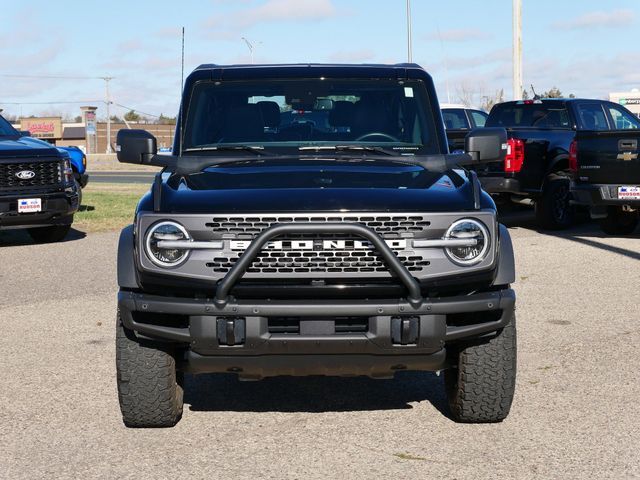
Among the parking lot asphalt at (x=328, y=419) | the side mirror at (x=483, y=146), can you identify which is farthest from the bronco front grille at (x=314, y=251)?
the side mirror at (x=483, y=146)

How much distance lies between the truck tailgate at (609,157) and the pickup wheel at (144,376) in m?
9.48

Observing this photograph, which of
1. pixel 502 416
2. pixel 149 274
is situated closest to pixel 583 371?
pixel 502 416

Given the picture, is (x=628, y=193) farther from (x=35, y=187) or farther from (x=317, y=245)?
(x=317, y=245)

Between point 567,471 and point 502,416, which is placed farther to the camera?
point 502,416

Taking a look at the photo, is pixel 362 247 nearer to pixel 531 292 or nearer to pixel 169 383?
pixel 169 383

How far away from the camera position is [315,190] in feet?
16.1

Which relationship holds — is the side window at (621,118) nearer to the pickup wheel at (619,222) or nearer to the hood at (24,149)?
the pickup wheel at (619,222)

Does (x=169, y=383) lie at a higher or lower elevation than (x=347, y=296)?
lower

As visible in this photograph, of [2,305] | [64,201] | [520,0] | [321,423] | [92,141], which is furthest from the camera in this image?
[92,141]

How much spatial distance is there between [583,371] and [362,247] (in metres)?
2.49

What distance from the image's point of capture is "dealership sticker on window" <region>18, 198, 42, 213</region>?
44.1 ft

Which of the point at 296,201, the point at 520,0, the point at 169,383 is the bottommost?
the point at 169,383

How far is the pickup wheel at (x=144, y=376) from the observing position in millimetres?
5039

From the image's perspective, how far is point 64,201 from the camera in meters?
13.8
